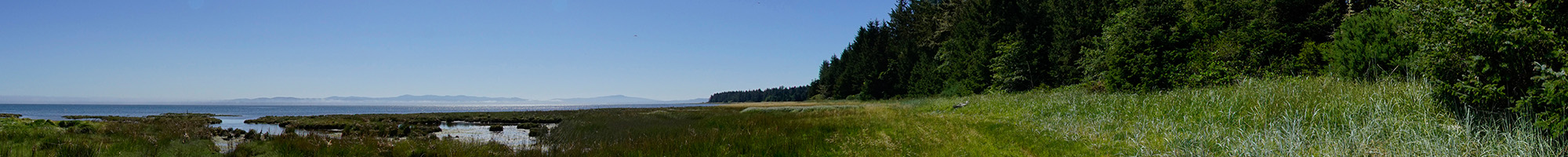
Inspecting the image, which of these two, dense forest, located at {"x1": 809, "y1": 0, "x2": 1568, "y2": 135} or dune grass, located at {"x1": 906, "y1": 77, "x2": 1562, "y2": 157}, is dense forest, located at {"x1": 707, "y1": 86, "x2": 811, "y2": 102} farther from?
dune grass, located at {"x1": 906, "y1": 77, "x2": 1562, "y2": 157}

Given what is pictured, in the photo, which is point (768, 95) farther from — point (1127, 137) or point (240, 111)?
point (1127, 137)

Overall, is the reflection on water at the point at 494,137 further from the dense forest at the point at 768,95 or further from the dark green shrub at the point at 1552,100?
the dense forest at the point at 768,95

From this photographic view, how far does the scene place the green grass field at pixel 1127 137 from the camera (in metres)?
5.30

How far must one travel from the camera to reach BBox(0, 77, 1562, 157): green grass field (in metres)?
5.30

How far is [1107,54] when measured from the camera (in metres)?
22.5

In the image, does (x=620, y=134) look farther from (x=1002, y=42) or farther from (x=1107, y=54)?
(x=1002, y=42)

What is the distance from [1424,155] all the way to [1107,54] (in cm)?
1874

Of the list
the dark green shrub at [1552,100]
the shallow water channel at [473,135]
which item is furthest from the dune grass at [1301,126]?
the shallow water channel at [473,135]

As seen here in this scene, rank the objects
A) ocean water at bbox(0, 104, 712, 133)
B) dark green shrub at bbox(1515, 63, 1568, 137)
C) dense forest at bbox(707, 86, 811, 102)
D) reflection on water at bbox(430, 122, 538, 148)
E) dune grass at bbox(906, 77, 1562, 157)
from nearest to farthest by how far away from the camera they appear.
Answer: dark green shrub at bbox(1515, 63, 1568, 137) → dune grass at bbox(906, 77, 1562, 157) → reflection on water at bbox(430, 122, 538, 148) → ocean water at bbox(0, 104, 712, 133) → dense forest at bbox(707, 86, 811, 102)

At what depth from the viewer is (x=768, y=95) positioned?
14975 cm

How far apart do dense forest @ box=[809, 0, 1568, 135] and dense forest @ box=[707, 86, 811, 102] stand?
59.2 meters

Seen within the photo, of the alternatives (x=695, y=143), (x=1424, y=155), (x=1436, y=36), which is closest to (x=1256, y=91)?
(x=1436, y=36)

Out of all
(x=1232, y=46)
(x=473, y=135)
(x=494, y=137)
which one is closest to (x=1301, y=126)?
(x=494, y=137)

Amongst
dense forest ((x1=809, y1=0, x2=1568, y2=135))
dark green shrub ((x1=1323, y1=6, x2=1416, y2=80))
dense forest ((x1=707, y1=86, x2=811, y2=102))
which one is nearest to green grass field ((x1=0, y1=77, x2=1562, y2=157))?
dense forest ((x1=809, y1=0, x2=1568, y2=135))
